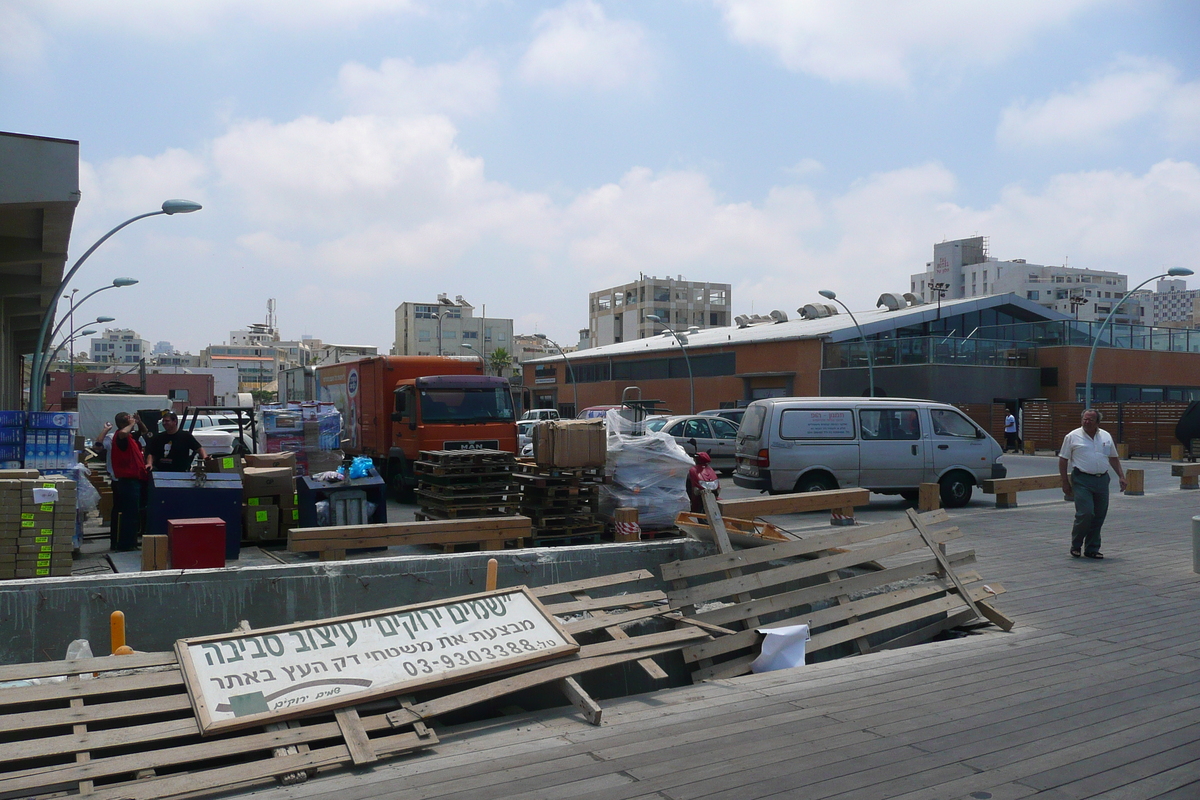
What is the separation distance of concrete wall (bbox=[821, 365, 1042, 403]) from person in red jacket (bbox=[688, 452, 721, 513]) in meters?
30.1

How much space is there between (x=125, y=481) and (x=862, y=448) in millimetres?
11415

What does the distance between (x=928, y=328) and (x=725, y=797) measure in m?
45.0

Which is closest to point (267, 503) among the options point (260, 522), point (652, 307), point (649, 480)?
point (260, 522)

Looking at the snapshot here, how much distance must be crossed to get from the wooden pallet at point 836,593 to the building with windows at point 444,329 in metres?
101

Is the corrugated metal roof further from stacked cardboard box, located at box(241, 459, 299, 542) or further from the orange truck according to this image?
stacked cardboard box, located at box(241, 459, 299, 542)

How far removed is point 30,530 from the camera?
8.78 m

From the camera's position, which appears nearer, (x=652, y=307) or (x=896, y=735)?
(x=896, y=735)

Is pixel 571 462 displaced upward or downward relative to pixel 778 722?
upward

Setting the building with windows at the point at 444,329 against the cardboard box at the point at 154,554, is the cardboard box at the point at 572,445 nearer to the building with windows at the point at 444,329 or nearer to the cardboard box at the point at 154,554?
the cardboard box at the point at 154,554

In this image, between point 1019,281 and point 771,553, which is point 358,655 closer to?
point 771,553

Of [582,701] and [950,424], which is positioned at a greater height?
[950,424]

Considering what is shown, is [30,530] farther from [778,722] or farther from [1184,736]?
[1184,736]

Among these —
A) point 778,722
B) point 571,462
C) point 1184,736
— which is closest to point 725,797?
point 778,722

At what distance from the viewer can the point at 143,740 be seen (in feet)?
16.0
